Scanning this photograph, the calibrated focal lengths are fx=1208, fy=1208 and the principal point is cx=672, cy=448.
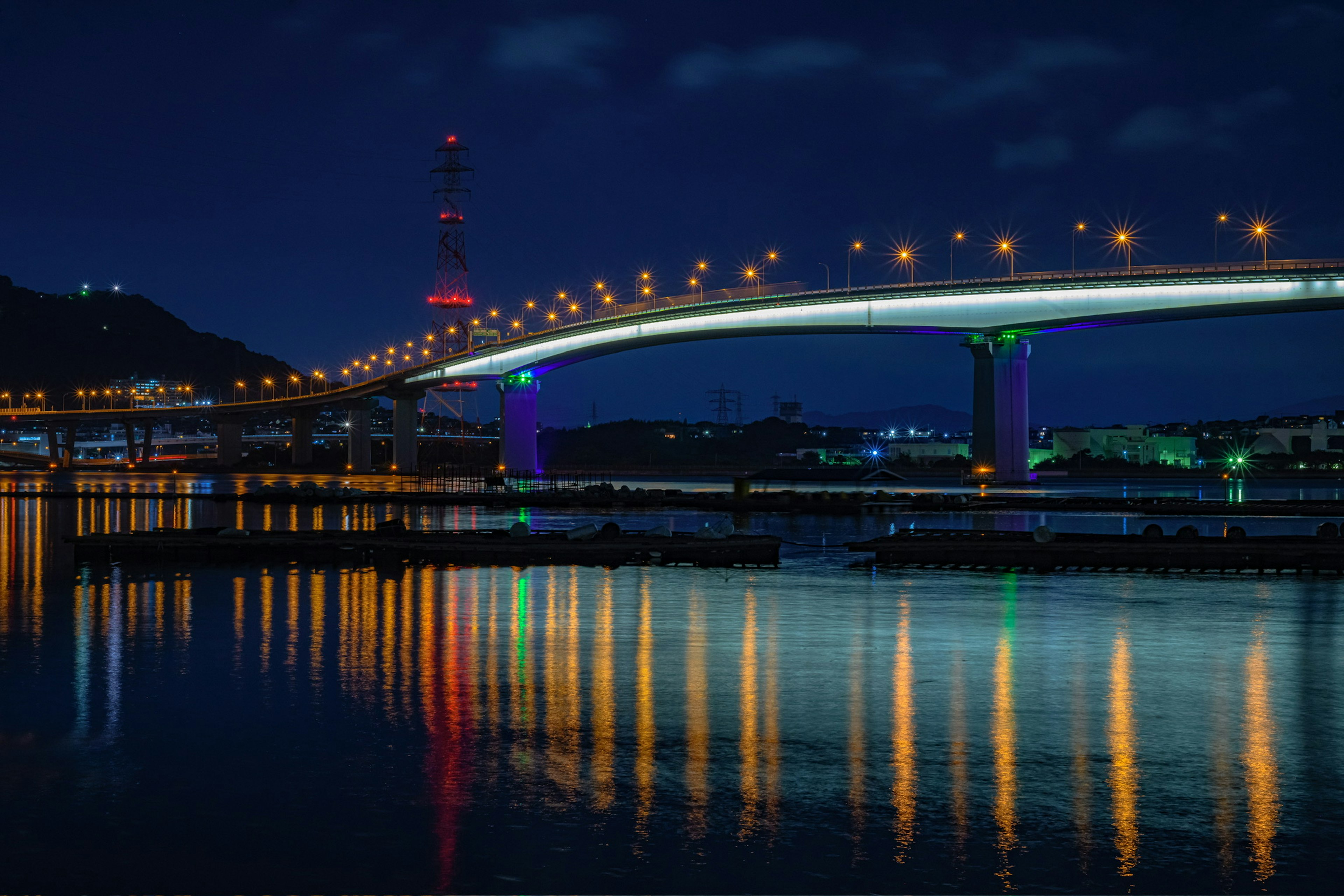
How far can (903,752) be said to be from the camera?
1201 cm

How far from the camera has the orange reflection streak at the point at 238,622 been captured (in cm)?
1767

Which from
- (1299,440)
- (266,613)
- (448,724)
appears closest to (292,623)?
(266,613)

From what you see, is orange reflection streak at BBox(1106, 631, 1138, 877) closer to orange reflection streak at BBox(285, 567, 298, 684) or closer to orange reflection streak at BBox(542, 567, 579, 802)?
orange reflection streak at BBox(542, 567, 579, 802)

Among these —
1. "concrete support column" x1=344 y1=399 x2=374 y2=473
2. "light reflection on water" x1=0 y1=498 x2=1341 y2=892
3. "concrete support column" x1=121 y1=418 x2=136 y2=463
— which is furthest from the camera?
"concrete support column" x1=121 y1=418 x2=136 y2=463

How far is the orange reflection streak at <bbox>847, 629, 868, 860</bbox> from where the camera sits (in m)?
9.63

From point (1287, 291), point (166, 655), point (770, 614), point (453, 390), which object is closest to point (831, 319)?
point (1287, 291)

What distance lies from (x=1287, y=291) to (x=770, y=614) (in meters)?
66.4

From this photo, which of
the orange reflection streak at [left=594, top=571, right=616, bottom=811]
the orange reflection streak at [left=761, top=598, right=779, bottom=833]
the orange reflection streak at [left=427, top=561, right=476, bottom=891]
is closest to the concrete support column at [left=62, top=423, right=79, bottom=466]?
the orange reflection streak at [left=427, top=561, right=476, bottom=891]

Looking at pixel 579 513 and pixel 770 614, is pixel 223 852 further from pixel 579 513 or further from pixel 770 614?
pixel 579 513

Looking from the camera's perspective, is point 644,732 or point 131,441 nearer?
point 644,732

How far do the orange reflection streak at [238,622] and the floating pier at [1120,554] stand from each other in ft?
54.7

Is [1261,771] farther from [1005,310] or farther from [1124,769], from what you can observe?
[1005,310]

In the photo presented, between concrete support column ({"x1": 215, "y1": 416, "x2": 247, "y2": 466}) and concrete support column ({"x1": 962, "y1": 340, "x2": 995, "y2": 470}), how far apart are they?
10754 centimetres

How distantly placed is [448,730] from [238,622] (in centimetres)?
1032
